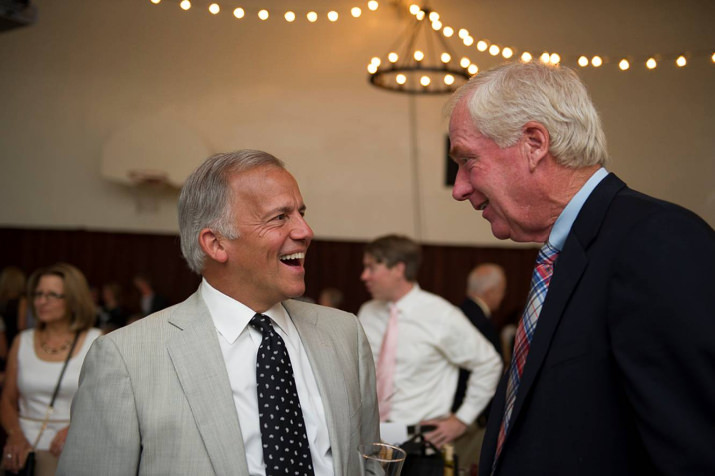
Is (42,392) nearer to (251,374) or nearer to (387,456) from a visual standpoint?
(251,374)

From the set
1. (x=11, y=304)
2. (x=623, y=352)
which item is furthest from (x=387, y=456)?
(x=11, y=304)

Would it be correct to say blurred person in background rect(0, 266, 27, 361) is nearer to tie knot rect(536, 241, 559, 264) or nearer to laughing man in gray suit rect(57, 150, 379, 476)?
laughing man in gray suit rect(57, 150, 379, 476)

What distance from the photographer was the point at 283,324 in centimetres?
212

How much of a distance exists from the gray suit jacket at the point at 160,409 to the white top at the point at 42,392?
194cm

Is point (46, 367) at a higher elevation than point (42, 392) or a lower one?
higher

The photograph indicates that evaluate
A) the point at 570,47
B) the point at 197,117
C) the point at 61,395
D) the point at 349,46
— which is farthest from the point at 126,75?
the point at 61,395

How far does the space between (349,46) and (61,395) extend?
7.41 meters

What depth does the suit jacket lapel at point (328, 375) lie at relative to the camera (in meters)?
1.99

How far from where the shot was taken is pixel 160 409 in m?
1.82

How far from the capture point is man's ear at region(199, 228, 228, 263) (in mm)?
2049

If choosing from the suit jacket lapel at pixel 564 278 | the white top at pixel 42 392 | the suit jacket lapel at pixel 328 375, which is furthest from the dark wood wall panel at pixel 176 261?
the suit jacket lapel at pixel 564 278

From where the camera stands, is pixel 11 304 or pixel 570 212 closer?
pixel 570 212

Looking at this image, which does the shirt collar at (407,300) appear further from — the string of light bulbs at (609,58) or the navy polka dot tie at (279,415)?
the navy polka dot tie at (279,415)

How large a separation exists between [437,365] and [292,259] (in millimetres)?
2342
